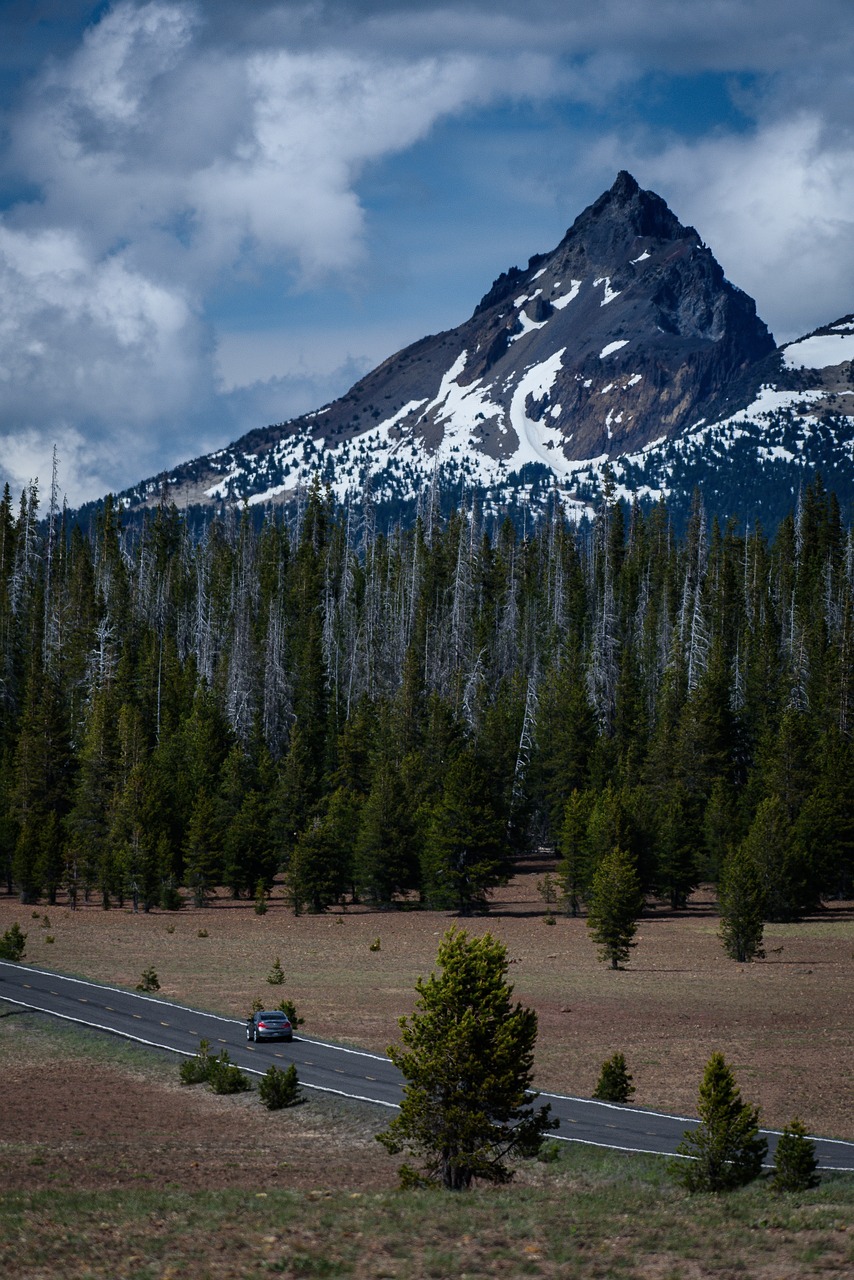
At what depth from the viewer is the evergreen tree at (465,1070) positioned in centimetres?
2094

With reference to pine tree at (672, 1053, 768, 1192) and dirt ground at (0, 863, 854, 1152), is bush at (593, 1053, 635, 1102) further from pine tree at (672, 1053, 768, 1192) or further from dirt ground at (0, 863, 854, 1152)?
pine tree at (672, 1053, 768, 1192)

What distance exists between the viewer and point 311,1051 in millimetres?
37156

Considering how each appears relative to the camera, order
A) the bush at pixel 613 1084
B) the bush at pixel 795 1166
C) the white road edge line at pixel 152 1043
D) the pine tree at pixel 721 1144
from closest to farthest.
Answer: the bush at pixel 795 1166 < the pine tree at pixel 721 1144 < the white road edge line at pixel 152 1043 < the bush at pixel 613 1084

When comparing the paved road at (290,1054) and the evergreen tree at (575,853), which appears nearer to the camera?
the paved road at (290,1054)

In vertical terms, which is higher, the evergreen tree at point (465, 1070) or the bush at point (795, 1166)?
the evergreen tree at point (465, 1070)

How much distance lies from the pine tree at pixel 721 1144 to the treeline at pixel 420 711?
48.0 m

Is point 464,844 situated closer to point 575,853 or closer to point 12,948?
point 575,853

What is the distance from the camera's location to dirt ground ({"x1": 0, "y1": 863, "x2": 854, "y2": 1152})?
3192cm

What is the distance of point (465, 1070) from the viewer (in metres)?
21.0

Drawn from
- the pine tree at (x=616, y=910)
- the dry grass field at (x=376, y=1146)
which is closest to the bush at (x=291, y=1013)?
the dry grass field at (x=376, y=1146)

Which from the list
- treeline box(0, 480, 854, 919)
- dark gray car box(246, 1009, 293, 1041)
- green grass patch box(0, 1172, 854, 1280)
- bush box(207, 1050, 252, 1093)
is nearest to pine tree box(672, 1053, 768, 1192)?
green grass patch box(0, 1172, 854, 1280)

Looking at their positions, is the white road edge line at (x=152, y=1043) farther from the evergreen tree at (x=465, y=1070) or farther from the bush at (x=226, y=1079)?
the evergreen tree at (x=465, y=1070)

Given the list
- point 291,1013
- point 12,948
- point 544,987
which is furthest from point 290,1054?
point 12,948

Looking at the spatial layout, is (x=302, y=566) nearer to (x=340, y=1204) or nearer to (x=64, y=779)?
(x=64, y=779)
